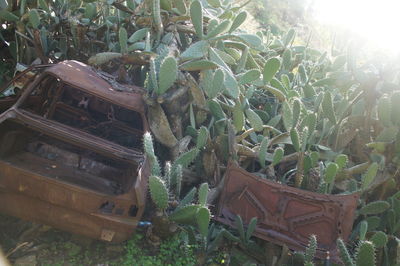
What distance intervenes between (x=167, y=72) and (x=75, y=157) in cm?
128

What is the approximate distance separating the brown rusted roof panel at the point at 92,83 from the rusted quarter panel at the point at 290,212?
1360mm

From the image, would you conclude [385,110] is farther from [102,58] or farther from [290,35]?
[102,58]

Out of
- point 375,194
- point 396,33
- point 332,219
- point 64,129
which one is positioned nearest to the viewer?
point 64,129

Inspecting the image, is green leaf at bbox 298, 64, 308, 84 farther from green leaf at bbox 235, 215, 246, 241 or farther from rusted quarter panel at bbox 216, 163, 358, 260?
green leaf at bbox 235, 215, 246, 241

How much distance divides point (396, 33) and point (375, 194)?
275 cm

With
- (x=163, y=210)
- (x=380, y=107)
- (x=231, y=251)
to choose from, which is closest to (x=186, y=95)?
(x=163, y=210)

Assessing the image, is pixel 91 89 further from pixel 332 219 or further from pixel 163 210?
pixel 332 219

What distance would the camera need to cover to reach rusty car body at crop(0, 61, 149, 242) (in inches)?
129

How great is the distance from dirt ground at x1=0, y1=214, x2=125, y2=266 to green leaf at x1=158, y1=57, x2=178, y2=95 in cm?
162

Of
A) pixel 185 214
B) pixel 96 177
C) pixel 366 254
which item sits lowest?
pixel 96 177

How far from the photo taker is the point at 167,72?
13.1 ft

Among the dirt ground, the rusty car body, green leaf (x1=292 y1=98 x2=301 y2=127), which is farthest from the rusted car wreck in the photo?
green leaf (x1=292 y1=98 x2=301 y2=127)

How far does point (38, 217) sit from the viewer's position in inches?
132

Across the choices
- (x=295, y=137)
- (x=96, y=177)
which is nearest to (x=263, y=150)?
(x=295, y=137)
